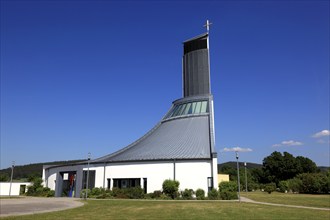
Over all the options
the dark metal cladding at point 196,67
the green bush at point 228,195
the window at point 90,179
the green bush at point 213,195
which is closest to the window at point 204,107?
the dark metal cladding at point 196,67

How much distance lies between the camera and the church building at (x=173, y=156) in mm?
32188

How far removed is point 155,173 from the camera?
33.3 meters

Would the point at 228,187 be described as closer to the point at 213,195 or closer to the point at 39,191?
the point at 213,195

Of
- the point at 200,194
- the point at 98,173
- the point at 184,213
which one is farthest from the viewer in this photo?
the point at 98,173

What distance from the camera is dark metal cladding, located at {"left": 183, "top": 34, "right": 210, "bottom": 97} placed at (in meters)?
44.6

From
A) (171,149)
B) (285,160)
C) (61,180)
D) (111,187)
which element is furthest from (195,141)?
(285,160)

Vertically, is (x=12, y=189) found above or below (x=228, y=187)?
below

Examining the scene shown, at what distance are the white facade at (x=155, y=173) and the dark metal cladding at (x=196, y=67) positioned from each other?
15.0 metres

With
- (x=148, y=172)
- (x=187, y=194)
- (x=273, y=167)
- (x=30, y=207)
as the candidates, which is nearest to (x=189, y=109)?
(x=148, y=172)

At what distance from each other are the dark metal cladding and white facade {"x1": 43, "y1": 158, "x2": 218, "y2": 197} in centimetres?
1498

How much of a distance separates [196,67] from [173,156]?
1782 centimetres

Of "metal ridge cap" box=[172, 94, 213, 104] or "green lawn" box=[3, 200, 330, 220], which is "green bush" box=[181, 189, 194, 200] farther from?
"metal ridge cap" box=[172, 94, 213, 104]

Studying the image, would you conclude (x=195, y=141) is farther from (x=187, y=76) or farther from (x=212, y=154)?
(x=187, y=76)

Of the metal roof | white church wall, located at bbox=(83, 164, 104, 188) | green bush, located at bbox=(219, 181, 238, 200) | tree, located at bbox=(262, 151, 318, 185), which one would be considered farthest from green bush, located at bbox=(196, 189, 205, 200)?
tree, located at bbox=(262, 151, 318, 185)
